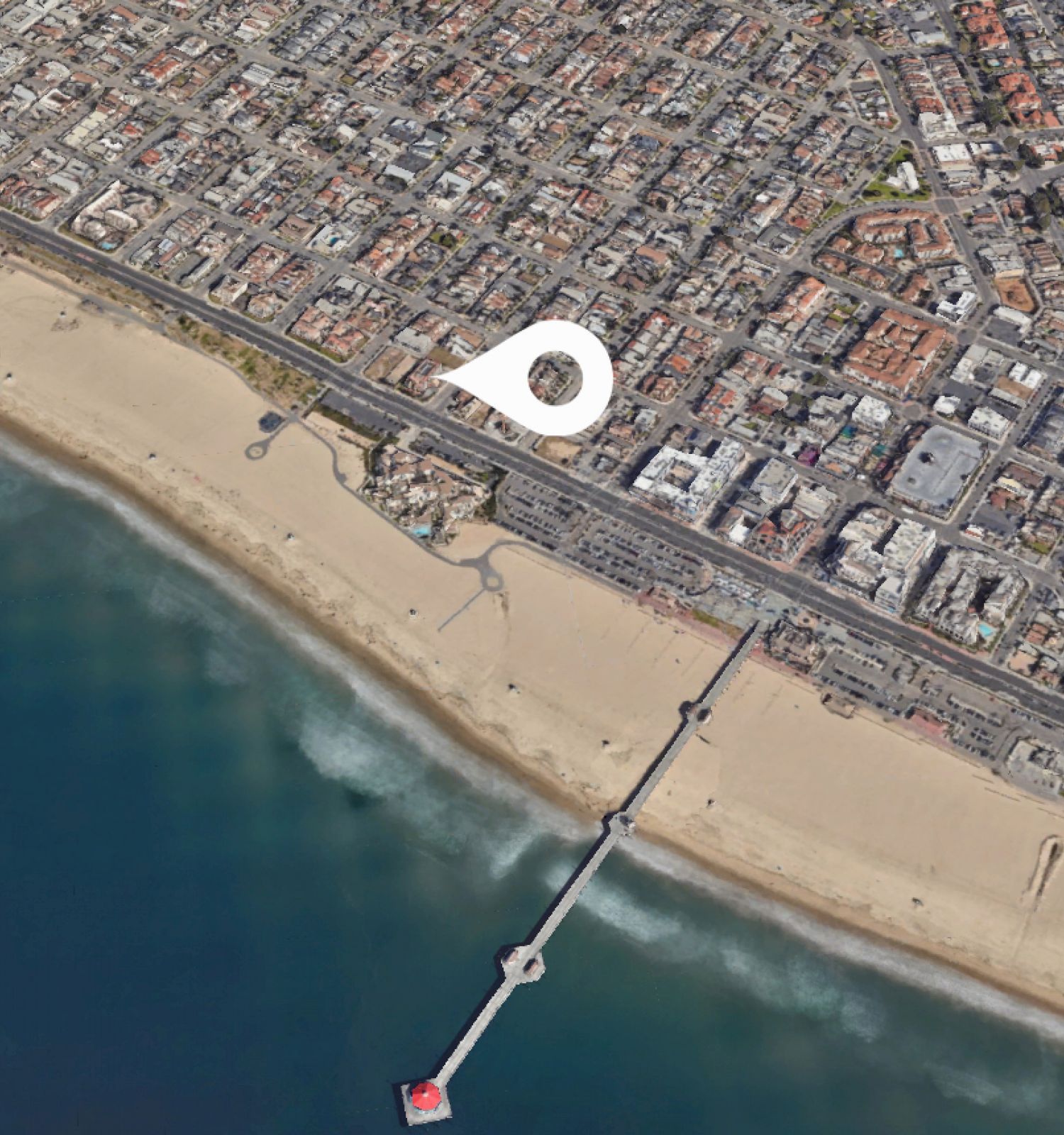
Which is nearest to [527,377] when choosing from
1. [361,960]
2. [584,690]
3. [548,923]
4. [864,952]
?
[584,690]

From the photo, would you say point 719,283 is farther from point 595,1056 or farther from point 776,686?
point 595,1056

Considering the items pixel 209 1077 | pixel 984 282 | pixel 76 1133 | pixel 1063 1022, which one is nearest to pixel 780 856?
pixel 1063 1022

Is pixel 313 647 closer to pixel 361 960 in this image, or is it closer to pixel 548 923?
pixel 361 960

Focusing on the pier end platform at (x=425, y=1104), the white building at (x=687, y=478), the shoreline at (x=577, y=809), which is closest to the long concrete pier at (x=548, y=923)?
the pier end platform at (x=425, y=1104)

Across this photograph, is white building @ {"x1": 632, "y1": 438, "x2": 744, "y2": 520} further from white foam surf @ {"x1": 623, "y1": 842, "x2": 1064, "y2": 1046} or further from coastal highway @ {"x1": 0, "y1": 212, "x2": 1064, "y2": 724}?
white foam surf @ {"x1": 623, "y1": 842, "x2": 1064, "y2": 1046}

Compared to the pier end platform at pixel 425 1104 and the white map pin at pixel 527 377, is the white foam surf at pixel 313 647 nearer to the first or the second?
the pier end platform at pixel 425 1104
